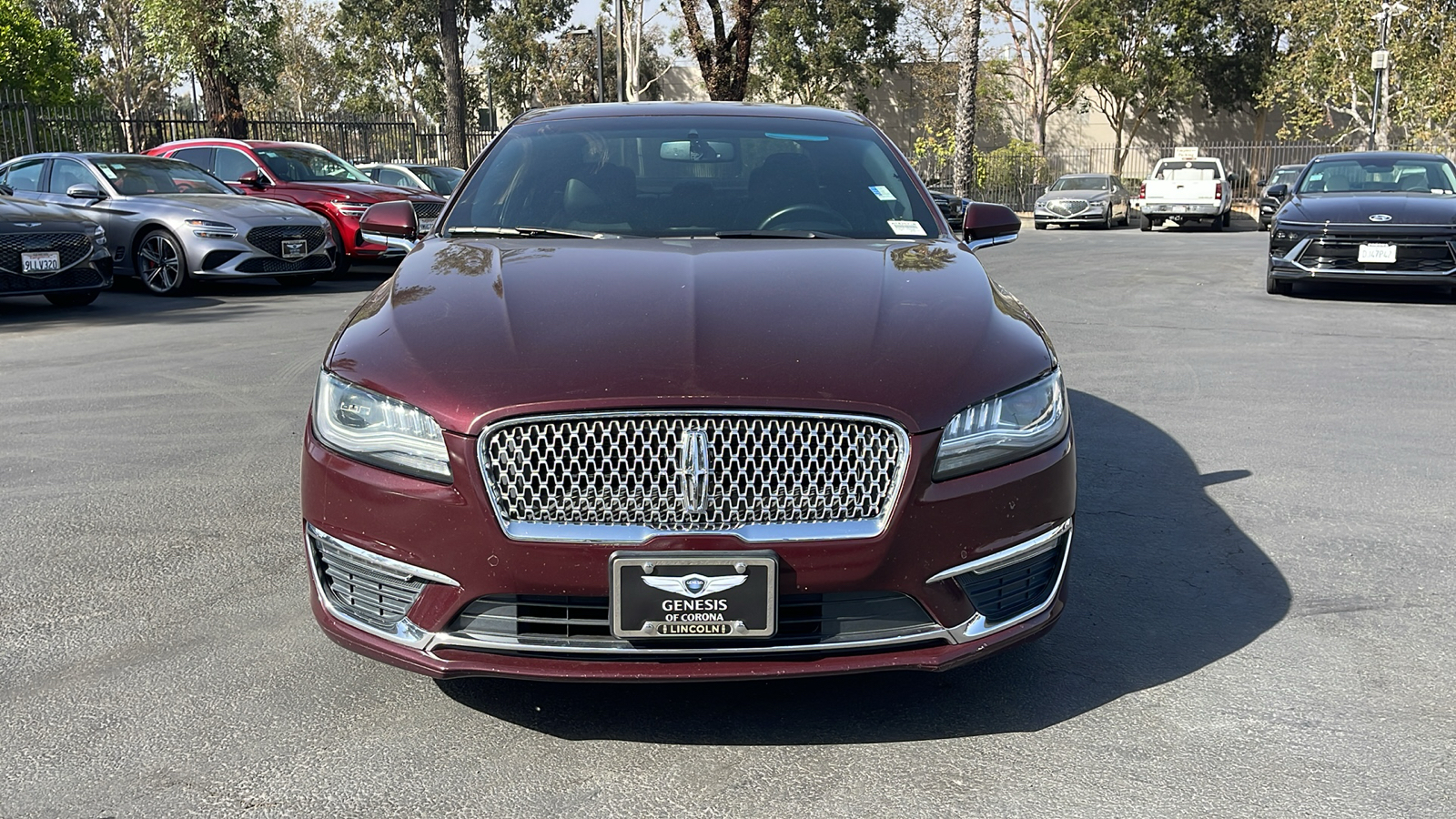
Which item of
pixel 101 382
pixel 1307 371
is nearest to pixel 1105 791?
pixel 1307 371

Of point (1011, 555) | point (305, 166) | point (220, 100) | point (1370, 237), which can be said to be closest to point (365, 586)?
point (1011, 555)

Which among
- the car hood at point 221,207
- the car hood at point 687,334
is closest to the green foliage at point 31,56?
the car hood at point 221,207

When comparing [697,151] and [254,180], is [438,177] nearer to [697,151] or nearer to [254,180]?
[254,180]

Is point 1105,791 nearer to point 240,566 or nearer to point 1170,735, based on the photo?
point 1170,735

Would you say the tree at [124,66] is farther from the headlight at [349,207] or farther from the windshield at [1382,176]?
the windshield at [1382,176]

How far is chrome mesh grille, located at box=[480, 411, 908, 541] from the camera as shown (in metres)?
2.80

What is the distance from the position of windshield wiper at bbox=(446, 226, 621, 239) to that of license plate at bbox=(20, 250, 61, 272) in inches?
340

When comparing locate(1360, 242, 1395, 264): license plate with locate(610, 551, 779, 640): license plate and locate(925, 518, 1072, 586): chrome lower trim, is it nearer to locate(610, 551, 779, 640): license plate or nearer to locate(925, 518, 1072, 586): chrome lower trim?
locate(925, 518, 1072, 586): chrome lower trim

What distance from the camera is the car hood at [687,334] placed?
2863 mm

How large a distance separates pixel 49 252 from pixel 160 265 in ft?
5.64

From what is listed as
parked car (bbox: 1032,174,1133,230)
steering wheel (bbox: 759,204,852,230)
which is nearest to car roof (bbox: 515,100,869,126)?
steering wheel (bbox: 759,204,852,230)

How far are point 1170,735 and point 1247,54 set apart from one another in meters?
53.4

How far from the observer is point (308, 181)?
15.6 meters

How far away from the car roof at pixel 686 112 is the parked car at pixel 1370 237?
863 cm
